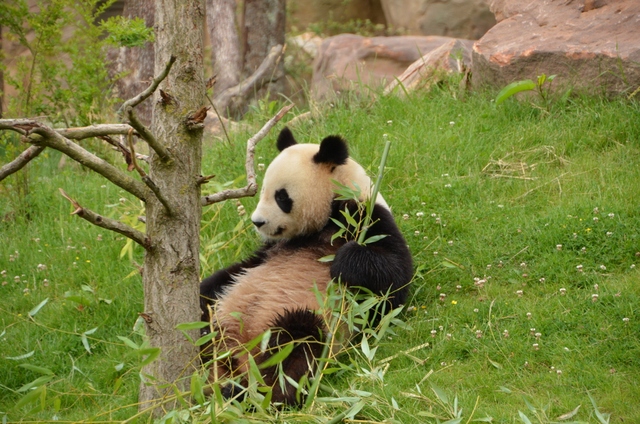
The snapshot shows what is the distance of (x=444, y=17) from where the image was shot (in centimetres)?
1453

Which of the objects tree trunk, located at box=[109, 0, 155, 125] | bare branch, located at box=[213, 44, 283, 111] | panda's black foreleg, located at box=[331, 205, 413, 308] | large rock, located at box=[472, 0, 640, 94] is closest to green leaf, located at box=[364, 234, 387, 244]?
panda's black foreleg, located at box=[331, 205, 413, 308]

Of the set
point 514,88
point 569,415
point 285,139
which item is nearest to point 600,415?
point 569,415

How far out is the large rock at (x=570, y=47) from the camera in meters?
5.79

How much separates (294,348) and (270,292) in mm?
570

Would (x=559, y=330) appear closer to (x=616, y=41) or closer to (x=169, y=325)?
(x=169, y=325)

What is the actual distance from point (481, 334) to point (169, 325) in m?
1.66

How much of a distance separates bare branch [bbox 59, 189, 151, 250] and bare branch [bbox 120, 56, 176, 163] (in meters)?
0.32

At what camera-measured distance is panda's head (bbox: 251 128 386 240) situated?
420cm

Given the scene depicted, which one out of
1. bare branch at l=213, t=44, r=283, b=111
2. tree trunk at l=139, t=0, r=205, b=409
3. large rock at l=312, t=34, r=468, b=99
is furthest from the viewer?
large rock at l=312, t=34, r=468, b=99

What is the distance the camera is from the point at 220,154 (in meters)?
6.15

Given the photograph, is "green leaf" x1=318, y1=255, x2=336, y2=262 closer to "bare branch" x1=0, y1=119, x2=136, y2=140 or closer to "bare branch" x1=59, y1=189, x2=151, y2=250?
"bare branch" x1=59, y1=189, x2=151, y2=250

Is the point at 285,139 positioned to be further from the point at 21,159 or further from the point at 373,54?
the point at 373,54

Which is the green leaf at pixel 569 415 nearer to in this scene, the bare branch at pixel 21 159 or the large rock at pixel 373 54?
the bare branch at pixel 21 159

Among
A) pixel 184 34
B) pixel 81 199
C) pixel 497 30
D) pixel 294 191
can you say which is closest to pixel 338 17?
pixel 497 30
